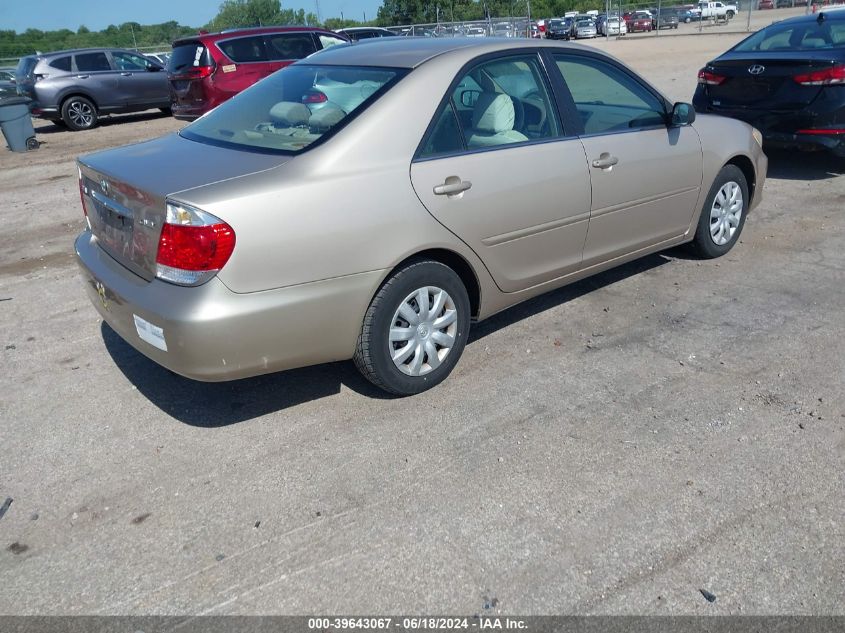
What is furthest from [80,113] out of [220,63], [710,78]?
[710,78]

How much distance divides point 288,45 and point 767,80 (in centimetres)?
939

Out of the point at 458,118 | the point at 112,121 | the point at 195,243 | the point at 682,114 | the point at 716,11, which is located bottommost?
the point at 112,121

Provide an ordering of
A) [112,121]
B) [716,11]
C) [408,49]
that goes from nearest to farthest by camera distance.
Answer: [408,49]
[112,121]
[716,11]

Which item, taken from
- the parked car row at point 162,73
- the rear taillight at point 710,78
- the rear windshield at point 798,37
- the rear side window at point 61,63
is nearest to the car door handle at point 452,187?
the rear taillight at point 710,78

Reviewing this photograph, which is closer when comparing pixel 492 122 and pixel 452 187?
pixel 452 187

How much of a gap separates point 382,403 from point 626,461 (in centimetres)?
127

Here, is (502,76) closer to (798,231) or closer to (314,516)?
(314,516)

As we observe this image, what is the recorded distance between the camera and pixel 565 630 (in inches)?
99.0

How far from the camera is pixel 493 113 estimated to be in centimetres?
424

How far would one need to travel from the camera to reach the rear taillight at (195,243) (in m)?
3.20

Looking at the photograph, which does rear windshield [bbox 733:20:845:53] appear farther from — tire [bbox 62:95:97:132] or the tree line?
the tree line

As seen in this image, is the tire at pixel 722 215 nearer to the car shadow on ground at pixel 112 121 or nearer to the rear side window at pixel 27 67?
the car shadow on ground at pixel 112 121

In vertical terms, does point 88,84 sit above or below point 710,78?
below

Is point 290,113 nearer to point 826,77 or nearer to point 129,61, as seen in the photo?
point 826,77
